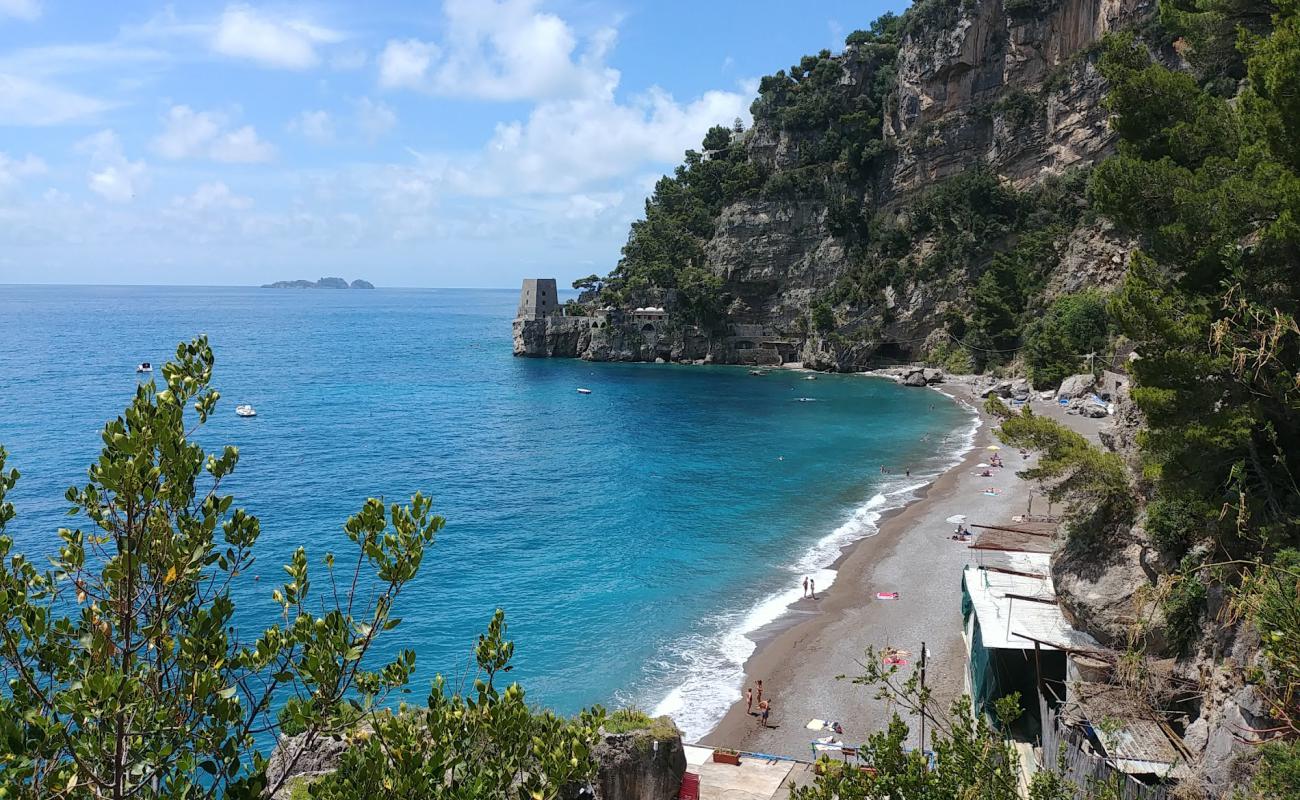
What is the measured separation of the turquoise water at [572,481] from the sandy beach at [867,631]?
0.97 metres

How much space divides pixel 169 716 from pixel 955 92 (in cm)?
8217

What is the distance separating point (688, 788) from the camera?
14562 mm

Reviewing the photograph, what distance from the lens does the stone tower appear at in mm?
95681

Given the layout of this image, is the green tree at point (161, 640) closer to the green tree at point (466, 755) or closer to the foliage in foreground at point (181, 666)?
the foliage in foreground at point (181, 666)

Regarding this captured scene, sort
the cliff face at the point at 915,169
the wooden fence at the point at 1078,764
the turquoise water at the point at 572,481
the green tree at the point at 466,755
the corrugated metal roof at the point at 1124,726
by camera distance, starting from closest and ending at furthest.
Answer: the green tree at the point at 466,755 < the wooden fence at the point at 1078,764 < the corrugated metal roof at the point at 1124,726 < the turquoise water at the point at 572,481 < the cliff face at the point at 915,169

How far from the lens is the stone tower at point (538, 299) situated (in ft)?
314

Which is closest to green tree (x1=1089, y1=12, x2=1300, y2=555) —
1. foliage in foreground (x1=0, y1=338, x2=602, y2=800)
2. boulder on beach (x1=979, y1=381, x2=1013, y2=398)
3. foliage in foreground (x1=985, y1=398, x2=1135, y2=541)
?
foliage in foreground (x1=985, y1=398, x2=1135, y2=541)

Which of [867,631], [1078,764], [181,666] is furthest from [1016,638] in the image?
[181,666]

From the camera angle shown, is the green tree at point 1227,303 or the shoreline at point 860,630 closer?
the green tree at point 1227,303

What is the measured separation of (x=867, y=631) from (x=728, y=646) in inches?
167

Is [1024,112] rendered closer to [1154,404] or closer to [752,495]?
[752,495]

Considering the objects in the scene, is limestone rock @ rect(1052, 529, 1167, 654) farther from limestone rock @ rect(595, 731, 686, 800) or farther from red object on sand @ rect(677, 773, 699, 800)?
limestone rock @ rect(595, 731, 686, 800)

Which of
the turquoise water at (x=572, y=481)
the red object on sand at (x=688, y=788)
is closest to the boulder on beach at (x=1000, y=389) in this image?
the turquoise water at (x=572, y=481)

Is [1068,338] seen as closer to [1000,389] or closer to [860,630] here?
[1000,389]
